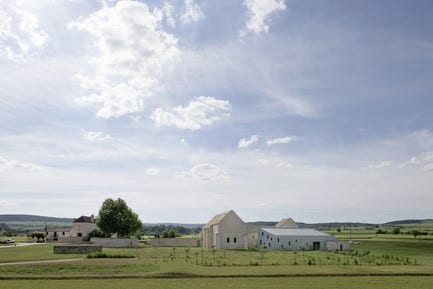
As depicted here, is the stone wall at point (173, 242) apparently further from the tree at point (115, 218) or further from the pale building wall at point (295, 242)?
the pale building wall at point (295, 242)

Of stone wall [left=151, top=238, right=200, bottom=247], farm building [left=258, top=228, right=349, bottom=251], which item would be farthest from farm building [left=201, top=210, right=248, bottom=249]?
stone wall [left=151, top=238, right=200, bottom=247]

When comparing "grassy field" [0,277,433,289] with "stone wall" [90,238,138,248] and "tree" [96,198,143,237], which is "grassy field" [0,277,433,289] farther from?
"tree" [96,198,143,237]

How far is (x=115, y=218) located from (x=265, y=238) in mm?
31535

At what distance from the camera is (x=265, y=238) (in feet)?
283

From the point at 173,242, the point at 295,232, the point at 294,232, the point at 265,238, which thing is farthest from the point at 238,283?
the point at 173,242

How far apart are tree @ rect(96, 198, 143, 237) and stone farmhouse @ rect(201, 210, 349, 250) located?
17470mm

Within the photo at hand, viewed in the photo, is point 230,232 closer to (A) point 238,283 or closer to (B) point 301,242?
(B) point 301,242

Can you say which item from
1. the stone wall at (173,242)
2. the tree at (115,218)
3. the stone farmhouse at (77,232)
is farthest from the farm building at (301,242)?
the stone farmhouse at (77,232)

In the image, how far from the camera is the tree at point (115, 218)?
8588 centimetres

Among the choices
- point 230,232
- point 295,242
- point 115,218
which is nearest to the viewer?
point 295,242

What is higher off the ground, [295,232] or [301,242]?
[295,232]

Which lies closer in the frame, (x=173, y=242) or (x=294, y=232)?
(x=294, y=232)

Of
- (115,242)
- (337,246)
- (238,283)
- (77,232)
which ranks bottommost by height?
(337,246)

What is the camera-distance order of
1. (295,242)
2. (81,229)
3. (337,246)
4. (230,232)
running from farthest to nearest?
(81,229) < (230,232) < (295,242) < (337,246)
